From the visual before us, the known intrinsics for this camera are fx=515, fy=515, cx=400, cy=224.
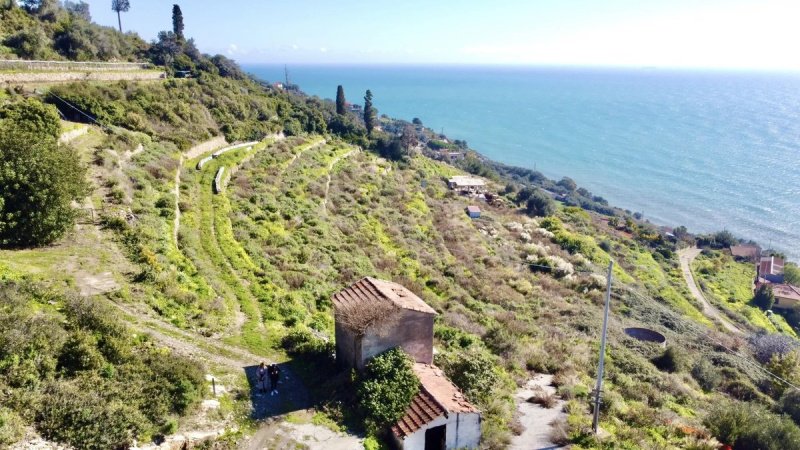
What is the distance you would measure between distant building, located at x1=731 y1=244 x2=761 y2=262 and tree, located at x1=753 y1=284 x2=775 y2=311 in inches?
638

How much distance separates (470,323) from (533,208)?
44.6 meters

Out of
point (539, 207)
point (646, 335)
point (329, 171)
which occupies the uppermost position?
point (329, 171)

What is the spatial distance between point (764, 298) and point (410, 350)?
55.3 meters

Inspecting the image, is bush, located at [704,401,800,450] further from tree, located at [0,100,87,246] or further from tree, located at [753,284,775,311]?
tree, located at [753,284,775,311]

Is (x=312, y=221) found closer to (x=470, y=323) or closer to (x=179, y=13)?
(x=470, y=323)

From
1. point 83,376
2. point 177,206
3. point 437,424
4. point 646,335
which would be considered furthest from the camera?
point 646,335

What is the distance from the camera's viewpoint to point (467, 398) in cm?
1447

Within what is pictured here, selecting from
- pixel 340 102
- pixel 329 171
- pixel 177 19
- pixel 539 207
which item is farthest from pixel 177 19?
pixel 539 207

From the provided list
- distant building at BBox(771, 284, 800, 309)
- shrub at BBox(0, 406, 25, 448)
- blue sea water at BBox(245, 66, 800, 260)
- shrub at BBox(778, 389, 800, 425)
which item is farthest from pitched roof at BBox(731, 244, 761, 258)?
shrub at BBox(0, 406, 25, 448)

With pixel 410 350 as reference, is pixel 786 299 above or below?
below

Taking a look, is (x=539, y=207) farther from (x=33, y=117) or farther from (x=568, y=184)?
(x=33, y=117)

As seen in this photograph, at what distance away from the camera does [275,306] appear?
61.8 feet

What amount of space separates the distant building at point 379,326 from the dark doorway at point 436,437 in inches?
94.0

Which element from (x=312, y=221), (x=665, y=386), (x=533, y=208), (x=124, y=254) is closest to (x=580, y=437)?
(x=665, y=386)
